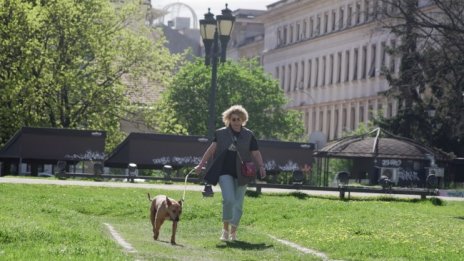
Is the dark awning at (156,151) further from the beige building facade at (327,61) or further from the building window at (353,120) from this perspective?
the building window at (353,120)

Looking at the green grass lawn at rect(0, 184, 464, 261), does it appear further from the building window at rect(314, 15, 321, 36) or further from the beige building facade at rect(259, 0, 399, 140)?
the building window at rect(314, 15, 321, 36)

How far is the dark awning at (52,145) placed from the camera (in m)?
47.3

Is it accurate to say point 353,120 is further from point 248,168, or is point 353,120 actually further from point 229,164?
point 248,168

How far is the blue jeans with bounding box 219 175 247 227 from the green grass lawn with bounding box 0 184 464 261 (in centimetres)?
39

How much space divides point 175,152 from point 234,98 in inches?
1765

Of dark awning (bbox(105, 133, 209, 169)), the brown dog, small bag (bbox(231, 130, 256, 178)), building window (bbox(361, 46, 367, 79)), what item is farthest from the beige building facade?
the brown dog

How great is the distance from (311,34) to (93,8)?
46625 millimetres

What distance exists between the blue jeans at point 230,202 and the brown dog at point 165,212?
815 millimetres

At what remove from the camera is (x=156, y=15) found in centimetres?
14988

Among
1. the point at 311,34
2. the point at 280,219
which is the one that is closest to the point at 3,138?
the point at 280,219

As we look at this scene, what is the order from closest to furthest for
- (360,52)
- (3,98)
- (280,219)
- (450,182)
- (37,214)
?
(37,214)
(280,219)
(450,182)
(3,98)
(360,52)

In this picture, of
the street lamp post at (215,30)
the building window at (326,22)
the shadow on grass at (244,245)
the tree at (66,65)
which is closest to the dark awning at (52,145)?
the street lamp post at (215,30)

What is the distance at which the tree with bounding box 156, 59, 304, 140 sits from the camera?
9062cm

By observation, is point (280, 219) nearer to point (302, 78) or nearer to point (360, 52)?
point (360, 52)
